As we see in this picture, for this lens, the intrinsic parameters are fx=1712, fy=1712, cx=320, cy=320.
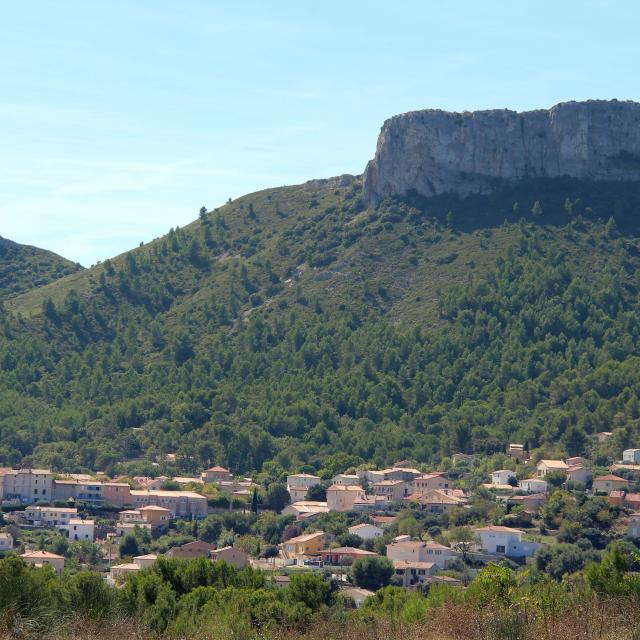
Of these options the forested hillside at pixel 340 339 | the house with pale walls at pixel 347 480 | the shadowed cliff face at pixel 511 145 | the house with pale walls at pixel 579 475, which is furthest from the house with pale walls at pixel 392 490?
the shadowed cliff face at pixel 511 145

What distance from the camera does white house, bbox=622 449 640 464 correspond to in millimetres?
92938

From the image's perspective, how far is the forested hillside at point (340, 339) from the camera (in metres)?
102

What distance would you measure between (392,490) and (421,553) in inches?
676

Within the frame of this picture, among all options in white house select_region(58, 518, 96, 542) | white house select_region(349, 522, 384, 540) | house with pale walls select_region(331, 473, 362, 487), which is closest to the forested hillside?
house with pale walls select_region(331, 473, 362, 487)

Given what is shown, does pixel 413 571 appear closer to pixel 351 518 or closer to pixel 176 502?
pixel 351 518

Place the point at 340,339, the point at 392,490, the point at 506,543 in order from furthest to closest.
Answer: the point at 340,339
the point at 392,490
the point at 506,543

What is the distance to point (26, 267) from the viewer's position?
6033 inches

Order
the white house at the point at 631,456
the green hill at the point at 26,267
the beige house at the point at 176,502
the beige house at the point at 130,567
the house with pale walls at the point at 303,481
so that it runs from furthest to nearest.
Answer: the green hill at the point at 26,267, the white house at the point at 631,456, the house with pale walls at the point at 303,481, the beige house at the point at 176,502, the beige house at the point at 130,567

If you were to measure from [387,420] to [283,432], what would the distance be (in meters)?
6.41

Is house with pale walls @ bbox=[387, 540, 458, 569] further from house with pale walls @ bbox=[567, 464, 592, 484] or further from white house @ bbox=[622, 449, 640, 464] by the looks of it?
white house @ bbox=[622, 449, 640, 464]

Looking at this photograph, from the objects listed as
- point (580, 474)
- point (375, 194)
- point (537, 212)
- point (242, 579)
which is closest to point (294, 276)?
point (375, 194)

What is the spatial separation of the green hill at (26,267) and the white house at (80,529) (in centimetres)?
6055

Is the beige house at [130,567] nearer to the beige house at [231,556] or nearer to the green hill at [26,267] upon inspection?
the beige house at [231,556]

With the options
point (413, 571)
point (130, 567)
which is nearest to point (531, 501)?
point (413, 571)
